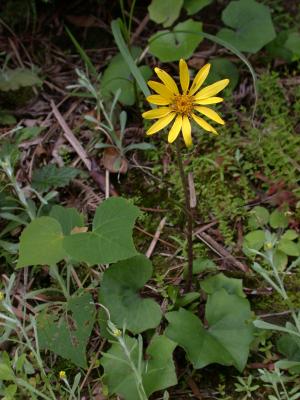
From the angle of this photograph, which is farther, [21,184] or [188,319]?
[21,184]

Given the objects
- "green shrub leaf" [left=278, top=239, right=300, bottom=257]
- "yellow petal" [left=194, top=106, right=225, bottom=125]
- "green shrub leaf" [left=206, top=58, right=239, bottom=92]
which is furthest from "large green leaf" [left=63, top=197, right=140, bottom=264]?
"green shrub leaf" [left=206, top=58, right=239, bottom=92]

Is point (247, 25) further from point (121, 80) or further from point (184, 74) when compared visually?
point (184, 74)

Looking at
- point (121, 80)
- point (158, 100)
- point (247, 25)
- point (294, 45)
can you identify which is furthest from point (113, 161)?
point (294, 45)

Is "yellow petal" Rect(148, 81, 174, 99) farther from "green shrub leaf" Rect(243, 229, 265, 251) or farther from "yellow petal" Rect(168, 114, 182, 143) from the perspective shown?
"green shrub leaf" Rect(243, 229, 265, 251)

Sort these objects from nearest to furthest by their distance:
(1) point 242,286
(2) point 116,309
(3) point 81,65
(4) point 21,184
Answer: (2) point 116,309
(1) point 242,286
(4) point 21,184
(3) point 81,65

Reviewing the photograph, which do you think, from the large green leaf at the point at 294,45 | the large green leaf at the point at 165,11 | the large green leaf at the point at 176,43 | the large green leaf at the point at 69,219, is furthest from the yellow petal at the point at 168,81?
the large green leaf at the point at 294,45

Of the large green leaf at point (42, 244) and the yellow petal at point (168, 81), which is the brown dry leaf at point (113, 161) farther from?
the yellow petal at point (168, 81)

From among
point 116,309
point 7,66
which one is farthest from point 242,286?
point 7,66

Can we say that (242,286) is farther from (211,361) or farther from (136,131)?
(136,131)
